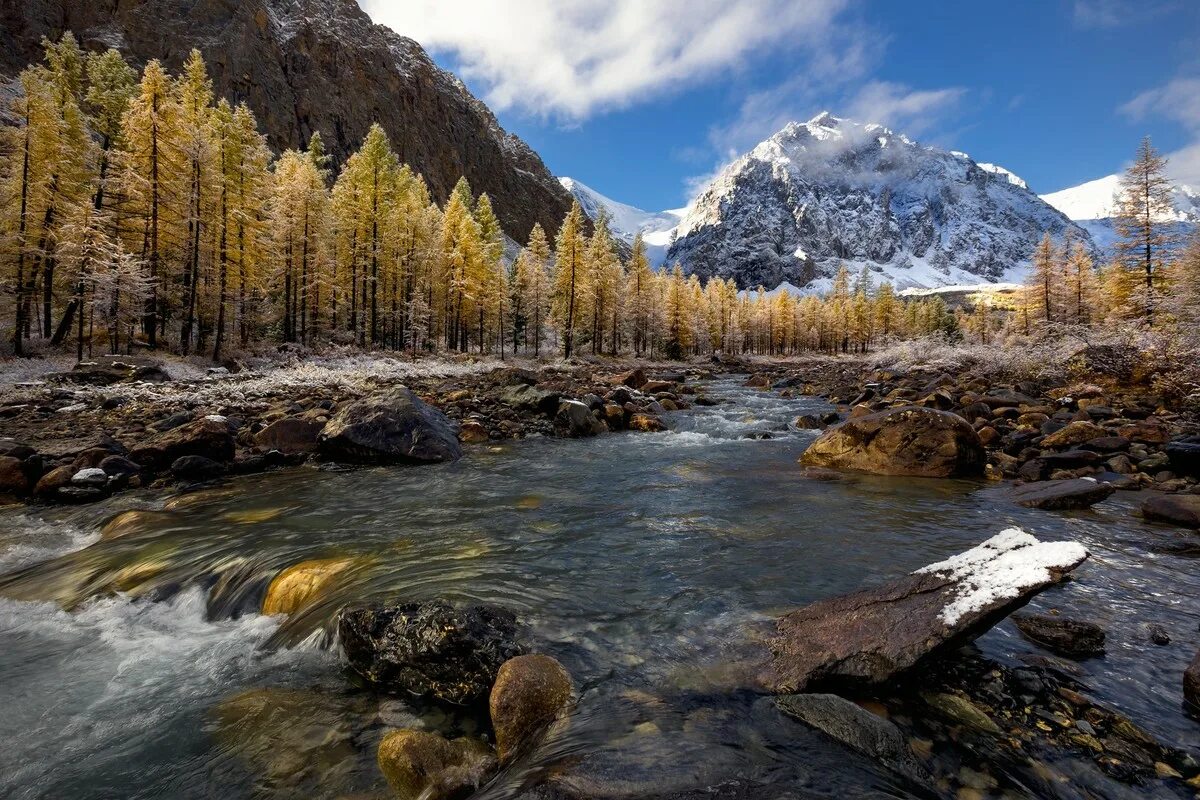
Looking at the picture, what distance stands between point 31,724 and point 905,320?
127 m

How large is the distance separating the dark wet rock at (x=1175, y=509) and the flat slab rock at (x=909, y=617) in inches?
205

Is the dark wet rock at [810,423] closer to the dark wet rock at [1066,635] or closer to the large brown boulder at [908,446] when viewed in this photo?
the large brown boulder at [908,446]

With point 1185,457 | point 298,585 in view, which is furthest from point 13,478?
point 1185,457

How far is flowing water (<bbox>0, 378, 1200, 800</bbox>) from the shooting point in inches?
133

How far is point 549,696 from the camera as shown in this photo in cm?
378

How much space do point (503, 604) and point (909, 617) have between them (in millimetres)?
3695

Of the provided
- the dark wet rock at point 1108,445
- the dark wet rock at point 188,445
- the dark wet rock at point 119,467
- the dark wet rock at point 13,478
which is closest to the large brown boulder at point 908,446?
the dark wet rock at point 1108,445

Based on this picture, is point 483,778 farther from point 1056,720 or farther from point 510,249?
point 510,249

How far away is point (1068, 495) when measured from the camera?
850cm

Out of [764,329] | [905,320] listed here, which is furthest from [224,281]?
[905,320]

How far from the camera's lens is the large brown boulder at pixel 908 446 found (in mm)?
10805

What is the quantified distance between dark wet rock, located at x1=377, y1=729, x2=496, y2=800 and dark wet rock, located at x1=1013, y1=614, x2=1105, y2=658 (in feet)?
15.6

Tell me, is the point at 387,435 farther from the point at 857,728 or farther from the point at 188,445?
the point at 857,728

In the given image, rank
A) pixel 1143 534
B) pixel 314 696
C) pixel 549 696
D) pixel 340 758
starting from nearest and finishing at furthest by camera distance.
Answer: pixel 340 758 < pixel 549 696 < pixel 314 696 < pixel 1143 534
